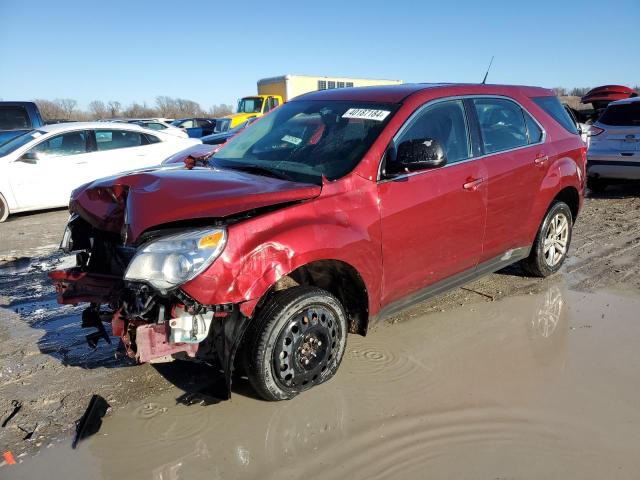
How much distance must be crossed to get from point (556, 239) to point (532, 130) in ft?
3.97

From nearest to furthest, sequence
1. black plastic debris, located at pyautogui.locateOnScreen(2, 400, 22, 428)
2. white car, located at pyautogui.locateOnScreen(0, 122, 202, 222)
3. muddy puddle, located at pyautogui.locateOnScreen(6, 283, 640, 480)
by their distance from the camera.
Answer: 1. muddy puddle, located at pyautogui.locateOnScreen(6, 283, 640, 480)
2. black plastic debris, located at pyautogui.locateOnScreen(2, 400, 22, 428)
3. white car, located at pyautogui.locateOnScreen(0, 122, 202, 222)

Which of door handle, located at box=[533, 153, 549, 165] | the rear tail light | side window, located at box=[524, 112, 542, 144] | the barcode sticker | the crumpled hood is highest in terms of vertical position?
the barcode sticker

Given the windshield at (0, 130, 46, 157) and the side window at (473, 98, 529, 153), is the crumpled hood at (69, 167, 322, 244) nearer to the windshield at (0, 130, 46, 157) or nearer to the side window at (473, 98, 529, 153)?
the side window at (473, 98, 529, 153)

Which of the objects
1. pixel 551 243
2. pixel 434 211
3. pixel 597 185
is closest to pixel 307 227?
pixel 434 211

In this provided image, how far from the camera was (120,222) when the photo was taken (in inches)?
120

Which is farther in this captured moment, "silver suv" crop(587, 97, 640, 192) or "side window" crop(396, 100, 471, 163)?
"silver suv" crop(587, 97, 640, 192)

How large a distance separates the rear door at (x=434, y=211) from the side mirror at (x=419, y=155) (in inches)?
4.7

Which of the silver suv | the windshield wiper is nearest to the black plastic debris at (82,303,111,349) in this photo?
the windshield wiper

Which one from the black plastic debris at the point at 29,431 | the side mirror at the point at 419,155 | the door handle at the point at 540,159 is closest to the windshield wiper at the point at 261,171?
the side mirror at the point at 419,155

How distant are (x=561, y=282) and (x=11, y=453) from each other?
4786mm

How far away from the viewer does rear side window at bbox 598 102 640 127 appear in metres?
9.04

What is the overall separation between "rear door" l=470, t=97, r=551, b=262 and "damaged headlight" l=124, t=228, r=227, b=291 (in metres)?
2.35

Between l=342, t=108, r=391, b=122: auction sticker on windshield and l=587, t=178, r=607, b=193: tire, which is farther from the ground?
l=342, t=108, r=391, b=122: auction sticker on windshield

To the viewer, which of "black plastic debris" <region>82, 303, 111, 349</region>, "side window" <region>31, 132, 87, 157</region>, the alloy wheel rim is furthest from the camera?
"side window" <region>31, 132, 87, 157</region>
